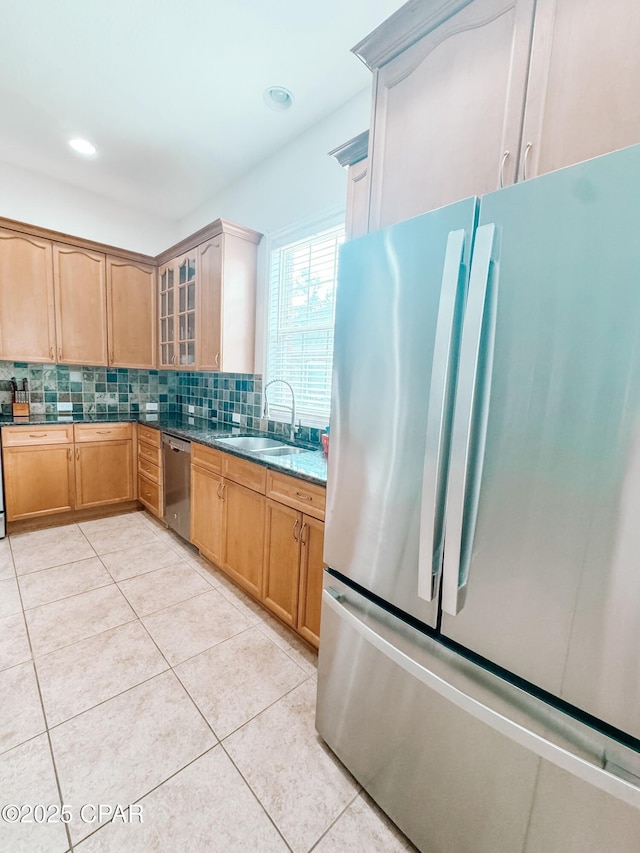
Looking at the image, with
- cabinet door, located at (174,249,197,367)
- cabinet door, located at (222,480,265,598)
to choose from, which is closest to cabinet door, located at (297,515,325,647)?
cabinet door, located at (222,480,265,598)

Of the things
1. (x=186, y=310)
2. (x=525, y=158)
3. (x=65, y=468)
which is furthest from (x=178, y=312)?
(x=525, y=158)

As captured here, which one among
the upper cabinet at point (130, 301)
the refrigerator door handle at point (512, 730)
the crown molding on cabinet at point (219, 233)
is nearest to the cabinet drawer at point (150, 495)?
the upper cabinet at point (130, 301)

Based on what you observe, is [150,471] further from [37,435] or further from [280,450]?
[280,450]

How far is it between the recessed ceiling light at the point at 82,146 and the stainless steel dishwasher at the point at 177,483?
2.22 meters

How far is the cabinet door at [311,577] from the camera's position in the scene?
169 centimetres

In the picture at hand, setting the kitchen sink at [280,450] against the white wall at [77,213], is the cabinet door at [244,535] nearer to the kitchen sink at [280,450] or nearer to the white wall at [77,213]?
the kitchen sink at [280,450]

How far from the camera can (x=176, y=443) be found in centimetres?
285

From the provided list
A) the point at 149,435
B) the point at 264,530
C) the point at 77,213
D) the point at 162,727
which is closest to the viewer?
the point at 162,727

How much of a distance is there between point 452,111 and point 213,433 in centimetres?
236

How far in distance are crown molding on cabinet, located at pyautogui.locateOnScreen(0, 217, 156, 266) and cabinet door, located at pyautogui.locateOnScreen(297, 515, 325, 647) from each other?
10.5 ft

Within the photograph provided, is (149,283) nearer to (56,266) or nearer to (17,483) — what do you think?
(56,266)

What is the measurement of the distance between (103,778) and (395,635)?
1.14 metres

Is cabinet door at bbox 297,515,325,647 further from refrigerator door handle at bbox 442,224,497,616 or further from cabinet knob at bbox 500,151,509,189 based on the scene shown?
cabinet knob at bbox 500,151,509,189

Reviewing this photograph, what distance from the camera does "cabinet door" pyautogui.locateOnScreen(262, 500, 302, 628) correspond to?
181 cm
